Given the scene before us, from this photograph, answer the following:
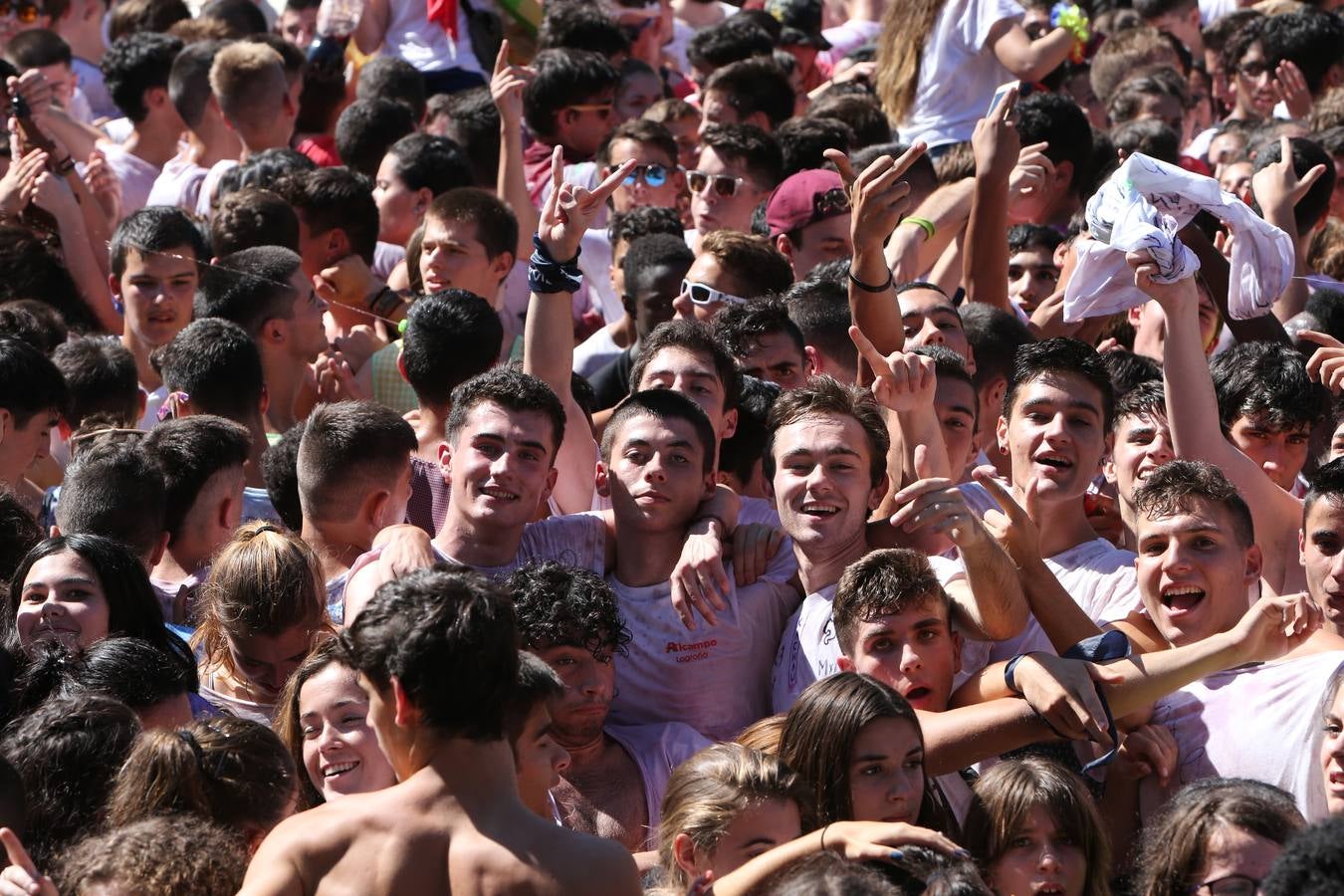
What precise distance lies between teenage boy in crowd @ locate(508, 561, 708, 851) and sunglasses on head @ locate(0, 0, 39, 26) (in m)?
7.48

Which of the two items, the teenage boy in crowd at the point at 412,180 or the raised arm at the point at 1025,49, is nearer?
the teenage boy in crowd at the point at 412,180

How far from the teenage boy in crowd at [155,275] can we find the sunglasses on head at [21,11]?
14.4 ft

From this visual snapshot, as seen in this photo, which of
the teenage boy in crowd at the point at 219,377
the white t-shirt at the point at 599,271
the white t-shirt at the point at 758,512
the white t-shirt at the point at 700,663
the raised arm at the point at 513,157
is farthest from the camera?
the white t-shirt at the point at 599,271

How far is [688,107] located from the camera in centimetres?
955

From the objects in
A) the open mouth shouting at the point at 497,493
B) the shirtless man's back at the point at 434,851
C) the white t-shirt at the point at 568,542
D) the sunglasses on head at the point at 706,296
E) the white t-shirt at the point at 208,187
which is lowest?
the white t-shirt at the point at 208,187

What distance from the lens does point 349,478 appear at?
5.34 m

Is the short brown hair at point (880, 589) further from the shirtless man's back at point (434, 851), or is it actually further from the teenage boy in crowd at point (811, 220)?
the teenage boy in crowd at point (811, 220)

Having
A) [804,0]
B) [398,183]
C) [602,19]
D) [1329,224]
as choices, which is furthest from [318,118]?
[1329,224]

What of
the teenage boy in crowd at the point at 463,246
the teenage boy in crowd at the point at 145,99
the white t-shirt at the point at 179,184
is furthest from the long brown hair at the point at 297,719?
the teenage boy in crowd at the point at 145,99

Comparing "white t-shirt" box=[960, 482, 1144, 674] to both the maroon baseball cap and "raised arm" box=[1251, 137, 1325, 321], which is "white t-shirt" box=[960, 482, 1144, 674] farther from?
the maroon baseball cap

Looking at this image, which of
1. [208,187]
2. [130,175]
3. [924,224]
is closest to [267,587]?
[924,224]

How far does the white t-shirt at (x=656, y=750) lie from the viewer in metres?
4.82

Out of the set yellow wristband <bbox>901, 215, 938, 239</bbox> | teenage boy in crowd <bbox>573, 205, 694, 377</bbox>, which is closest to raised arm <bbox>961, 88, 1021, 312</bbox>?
yellow wristband <bbox>901, 215, 938, 239</bbox>

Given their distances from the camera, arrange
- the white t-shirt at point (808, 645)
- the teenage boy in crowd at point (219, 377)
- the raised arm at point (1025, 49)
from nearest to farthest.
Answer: the white t-shirt at point (808, 645)
the teenage boy in crowd at point (219, 377)
the raised arm at point (1025, 49)
